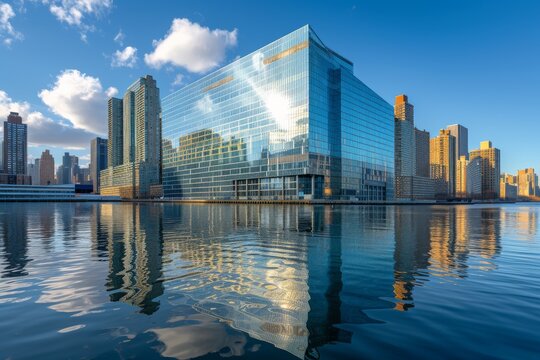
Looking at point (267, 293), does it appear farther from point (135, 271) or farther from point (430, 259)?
point (430, 259)

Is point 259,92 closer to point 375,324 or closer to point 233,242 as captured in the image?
point 233,242

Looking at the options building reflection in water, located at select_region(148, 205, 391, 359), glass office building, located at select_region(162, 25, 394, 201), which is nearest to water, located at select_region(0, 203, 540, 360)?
building reflection in water, located at select_region(148, 205, 391, 359)

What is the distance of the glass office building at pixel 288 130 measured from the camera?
11488cm

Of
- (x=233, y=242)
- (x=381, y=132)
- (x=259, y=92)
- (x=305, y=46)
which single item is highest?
(x=305, y=46)

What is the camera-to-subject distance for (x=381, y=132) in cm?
15488

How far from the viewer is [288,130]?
11731 cm

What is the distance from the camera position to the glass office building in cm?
11488

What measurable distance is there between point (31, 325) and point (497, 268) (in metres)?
18.7

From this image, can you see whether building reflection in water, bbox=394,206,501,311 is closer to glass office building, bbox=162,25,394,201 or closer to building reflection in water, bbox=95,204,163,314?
building reflection in water, bbox=95,204,163,314

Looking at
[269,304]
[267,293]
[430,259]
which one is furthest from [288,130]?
[269,304]

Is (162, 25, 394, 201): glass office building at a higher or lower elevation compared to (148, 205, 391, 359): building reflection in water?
higher

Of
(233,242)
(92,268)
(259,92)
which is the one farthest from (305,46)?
(92,268)

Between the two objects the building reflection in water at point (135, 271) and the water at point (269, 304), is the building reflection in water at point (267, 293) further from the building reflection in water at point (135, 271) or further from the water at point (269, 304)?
the building reflection in water at point (135, 271)

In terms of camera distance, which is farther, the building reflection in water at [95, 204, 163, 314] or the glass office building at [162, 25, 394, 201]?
the glass office building at [162, 25, 394, 201]
